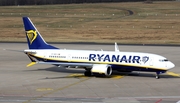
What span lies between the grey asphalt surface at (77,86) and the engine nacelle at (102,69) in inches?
33.4

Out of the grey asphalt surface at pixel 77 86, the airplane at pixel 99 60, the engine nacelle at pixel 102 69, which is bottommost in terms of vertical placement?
the grey asphalt surface at pixel 77 86

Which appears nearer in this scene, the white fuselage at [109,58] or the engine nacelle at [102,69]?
the white fuselage at [109,58]

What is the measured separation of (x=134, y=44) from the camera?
100562mm

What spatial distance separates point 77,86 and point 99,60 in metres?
8.05

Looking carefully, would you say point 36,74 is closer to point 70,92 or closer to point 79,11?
point 70,92

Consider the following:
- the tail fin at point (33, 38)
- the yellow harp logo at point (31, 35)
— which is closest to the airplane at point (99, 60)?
the tail fin at point (33, 38)

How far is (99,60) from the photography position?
201 feet

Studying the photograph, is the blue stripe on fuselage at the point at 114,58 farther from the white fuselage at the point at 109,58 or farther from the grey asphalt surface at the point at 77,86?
the grey asphalt surface at the point at 77,86

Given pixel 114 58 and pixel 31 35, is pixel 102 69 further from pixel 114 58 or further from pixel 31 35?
pixel 31 35

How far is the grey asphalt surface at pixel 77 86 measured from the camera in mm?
46844

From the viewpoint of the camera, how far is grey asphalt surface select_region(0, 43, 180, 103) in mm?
46844

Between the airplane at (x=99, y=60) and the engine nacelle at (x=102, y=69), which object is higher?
the airplane at (x=99, y=60)

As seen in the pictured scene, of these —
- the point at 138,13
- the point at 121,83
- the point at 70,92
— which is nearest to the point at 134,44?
the point at 121,83

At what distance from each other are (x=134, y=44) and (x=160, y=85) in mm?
46262
